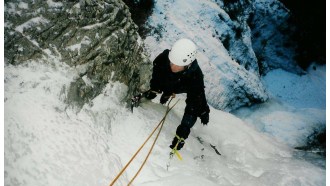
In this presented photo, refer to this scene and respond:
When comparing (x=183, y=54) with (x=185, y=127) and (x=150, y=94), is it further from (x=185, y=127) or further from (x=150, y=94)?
(x=150, y=94)

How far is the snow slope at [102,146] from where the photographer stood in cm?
266

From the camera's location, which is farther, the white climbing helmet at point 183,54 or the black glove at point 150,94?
the black glove at point 150,94

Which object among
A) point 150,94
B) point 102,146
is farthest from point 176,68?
point 102,146

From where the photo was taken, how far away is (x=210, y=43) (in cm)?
752

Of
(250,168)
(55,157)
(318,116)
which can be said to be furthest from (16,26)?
(318,116)

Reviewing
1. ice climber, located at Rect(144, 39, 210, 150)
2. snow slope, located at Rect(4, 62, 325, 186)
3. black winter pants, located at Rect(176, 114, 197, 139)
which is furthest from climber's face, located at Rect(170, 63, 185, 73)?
snow slope, located at Rect(4, 62, 325, 186)

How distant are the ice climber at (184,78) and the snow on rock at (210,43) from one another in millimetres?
2022

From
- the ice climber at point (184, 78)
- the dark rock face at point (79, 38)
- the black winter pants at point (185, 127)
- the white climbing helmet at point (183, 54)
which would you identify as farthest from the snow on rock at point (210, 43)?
the black winter pants at point (185, 127)

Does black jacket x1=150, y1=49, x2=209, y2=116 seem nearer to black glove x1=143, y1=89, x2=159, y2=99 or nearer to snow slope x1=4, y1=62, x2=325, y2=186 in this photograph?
black glove x1=143, y1=89, x2=159, y2=99

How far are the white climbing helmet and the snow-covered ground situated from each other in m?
0.92

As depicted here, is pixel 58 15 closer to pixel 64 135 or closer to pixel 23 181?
pixel 64 135

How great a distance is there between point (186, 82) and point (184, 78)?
0.23 feet

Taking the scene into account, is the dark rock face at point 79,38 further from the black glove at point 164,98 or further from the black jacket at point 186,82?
the black glove at point 164,98

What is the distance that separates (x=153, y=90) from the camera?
5.05 metres
